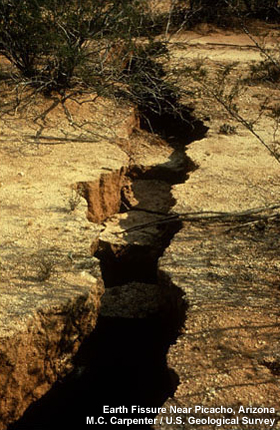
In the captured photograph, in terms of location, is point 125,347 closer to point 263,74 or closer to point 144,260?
point 144,260

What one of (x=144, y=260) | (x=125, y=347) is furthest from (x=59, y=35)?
(x=125, y=347)

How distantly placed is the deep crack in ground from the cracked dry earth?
1cm

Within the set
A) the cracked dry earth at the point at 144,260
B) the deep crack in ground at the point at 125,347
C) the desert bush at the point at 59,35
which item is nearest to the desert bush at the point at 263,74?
the cracked dry earth at the point at 144,260

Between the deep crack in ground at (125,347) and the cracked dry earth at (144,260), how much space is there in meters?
0.01

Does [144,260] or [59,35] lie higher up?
[59,35]

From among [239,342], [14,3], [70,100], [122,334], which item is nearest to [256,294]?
[239,342]

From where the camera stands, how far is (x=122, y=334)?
436 cm

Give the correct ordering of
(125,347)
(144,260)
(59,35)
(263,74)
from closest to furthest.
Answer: (125,347), (144,260), (59,35), (263,74)

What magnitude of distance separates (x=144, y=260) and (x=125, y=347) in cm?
69

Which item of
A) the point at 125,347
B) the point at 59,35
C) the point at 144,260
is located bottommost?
the point at 125,347

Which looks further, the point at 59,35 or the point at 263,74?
the point at 263,74

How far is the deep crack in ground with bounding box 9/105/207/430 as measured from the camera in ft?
12.0

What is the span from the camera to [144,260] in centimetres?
474

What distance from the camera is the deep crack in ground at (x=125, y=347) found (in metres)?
3.65
